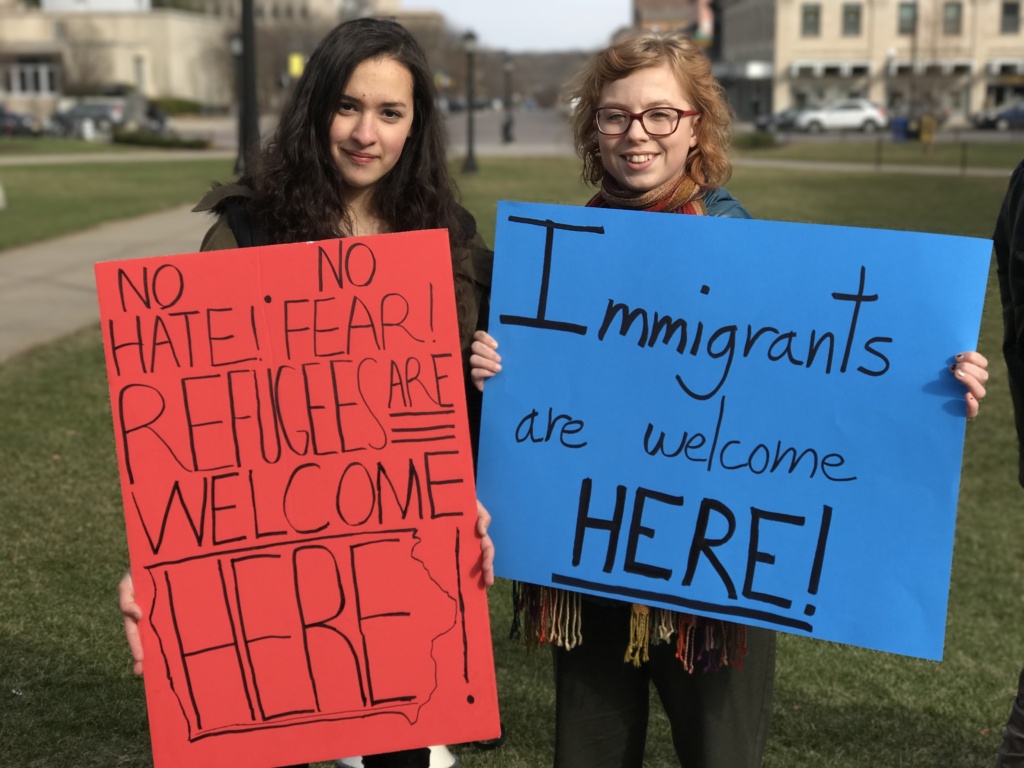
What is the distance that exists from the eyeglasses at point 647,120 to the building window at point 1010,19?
251 feet

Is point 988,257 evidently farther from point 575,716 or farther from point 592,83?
point 575,716

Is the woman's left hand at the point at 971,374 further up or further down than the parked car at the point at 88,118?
further down

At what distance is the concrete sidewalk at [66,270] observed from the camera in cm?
951

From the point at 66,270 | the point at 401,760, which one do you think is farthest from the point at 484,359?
the point at 66,270

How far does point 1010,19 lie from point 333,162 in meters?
77.4

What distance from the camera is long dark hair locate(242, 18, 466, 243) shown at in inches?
94.0

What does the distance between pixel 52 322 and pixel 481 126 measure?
5775 centimetres

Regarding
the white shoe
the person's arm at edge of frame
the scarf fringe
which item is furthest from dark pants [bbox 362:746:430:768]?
the person's arm at edge of frame

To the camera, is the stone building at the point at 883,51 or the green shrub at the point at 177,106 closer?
the stone building at the point at 883,51

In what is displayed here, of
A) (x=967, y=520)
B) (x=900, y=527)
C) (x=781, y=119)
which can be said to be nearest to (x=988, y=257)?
(x=900, y=527)

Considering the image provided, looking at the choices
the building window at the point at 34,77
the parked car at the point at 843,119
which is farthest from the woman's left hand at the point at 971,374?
the building window at the point at 34,77

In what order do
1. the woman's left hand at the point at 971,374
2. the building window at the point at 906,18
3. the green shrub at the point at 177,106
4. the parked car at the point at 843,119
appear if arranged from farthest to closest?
the building window at the point at 906,18
the green shrub at the point at 177,106
the parked car at the point at 843,119
the woman's left hand at the point at 971,374

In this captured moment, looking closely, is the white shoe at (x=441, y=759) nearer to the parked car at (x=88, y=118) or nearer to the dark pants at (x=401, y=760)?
the dark pants at (x=401, y=760)

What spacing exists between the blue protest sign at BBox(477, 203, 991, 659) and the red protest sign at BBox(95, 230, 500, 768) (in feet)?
0.50
